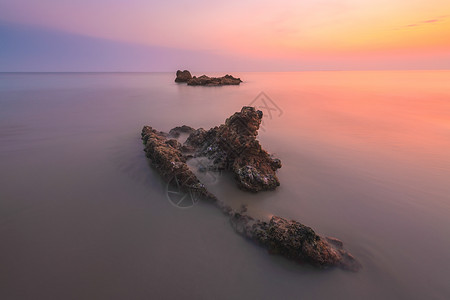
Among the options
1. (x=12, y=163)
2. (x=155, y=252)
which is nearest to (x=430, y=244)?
(x=155, y=252)

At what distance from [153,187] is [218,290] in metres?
2.48

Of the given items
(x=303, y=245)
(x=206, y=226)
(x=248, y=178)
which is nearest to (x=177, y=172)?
(x=206, y=226)

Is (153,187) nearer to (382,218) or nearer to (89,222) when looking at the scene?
(89,222)

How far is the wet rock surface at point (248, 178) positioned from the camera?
257 cm

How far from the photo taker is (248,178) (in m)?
4.02

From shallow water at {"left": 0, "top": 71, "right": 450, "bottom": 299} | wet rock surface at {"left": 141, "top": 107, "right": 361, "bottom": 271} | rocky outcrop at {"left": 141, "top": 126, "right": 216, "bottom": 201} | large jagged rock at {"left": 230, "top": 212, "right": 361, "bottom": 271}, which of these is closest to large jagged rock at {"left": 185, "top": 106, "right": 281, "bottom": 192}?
wet rock surface at {"left": 141, "top": 107, "right": 361, "bottom": 271}

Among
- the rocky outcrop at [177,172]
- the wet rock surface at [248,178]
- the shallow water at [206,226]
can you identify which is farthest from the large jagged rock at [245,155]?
the rocky outcrop at [177,172]

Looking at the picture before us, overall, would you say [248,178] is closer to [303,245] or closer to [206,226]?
[206,226]

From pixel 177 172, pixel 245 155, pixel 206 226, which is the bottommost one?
pixel 206 226

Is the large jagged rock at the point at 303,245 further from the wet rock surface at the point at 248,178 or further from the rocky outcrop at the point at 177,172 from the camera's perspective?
the rocky outcrop at the point at 177,172

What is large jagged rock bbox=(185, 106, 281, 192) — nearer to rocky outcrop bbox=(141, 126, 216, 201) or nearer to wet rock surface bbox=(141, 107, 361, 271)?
wet rock surface bbox=(141, 107, 361, 271)

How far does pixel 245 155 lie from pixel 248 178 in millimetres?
657

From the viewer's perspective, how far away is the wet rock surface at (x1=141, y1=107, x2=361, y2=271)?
8.43ft

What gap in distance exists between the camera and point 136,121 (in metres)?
10.3
